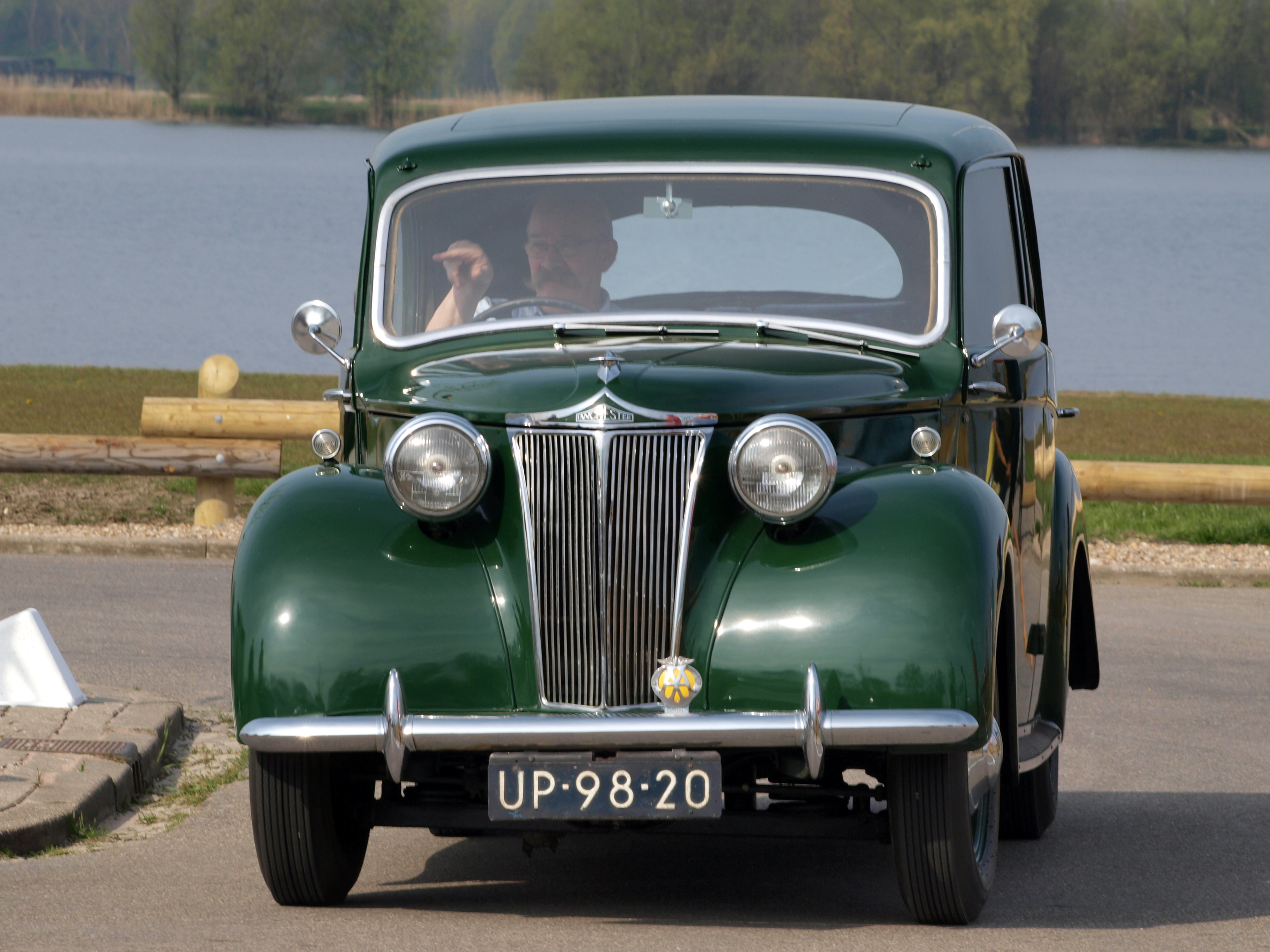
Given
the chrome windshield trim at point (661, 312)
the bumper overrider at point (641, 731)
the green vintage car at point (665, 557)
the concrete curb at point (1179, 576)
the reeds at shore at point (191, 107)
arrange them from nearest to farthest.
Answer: the bumper overrider at point (641, 731) < the green vintage car at point (665, 557) < the chrome windshield trim at point (661, 312) < the concrete curb at point (1179, 576) < the reeds at shore at point (191, 107)

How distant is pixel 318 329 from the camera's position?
17.2 ft

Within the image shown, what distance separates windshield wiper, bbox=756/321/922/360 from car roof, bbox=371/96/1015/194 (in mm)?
547

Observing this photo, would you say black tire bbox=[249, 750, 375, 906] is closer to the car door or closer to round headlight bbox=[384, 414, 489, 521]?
round headlight bbox=[384, 414, 489, 521]

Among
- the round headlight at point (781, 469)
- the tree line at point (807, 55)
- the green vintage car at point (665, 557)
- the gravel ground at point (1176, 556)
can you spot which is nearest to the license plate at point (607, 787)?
the green vintage car at point (665, 557)

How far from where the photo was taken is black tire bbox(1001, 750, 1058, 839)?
18.3ft

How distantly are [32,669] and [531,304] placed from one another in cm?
267

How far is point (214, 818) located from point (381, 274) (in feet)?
5.76

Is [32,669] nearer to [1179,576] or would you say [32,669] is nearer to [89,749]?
[89,749]

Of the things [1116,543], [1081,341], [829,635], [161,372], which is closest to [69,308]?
[161,372]

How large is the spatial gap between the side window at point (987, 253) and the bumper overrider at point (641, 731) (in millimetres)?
1518

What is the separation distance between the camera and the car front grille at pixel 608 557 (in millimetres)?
4246

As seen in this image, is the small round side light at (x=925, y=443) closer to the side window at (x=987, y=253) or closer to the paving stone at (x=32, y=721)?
the side window at (x=987, y=253)

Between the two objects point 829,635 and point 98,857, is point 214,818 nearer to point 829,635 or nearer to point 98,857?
point 98,857

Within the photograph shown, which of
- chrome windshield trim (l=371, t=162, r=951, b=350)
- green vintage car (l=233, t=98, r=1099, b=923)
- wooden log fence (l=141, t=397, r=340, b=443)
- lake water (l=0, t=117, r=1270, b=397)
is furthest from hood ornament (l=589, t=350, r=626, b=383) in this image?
lake water (l=0, t=117, r=1270, b=397)
